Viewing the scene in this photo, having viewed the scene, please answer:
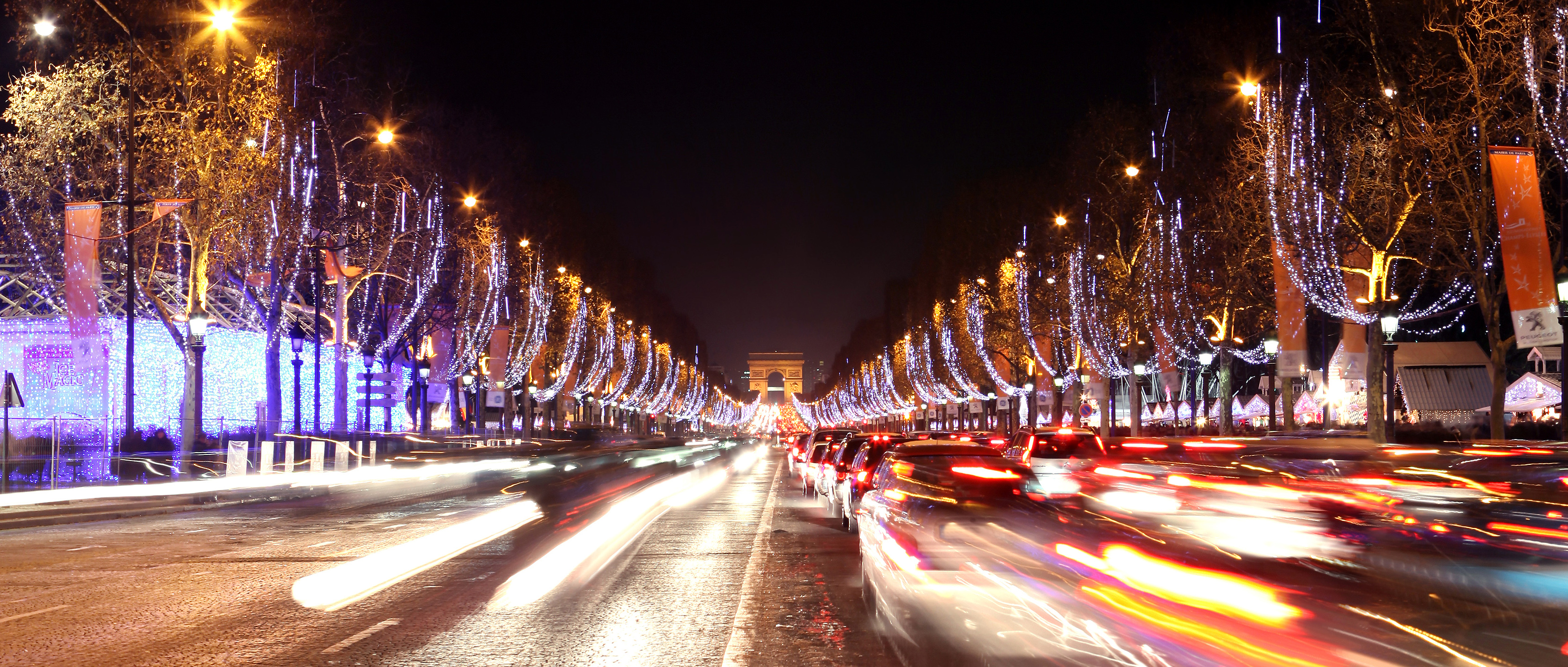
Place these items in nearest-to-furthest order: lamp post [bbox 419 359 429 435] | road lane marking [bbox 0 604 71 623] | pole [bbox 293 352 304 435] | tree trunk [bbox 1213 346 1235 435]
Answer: road lane marking [bbox 0 604 71 623] → pole [bbox 293 352 304 435] → tree trunk [bbox 1213 346 1235 435] → lamp post [bbox 419 359 429 435]

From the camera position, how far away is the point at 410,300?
50.6 metres

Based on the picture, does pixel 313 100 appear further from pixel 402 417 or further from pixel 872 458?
pixel 402 417

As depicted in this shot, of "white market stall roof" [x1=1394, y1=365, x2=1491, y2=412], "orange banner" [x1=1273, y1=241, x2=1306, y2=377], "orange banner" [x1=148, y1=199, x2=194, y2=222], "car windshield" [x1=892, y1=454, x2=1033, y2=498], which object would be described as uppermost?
"orange banner" [x1=148, y1=199, x2=194, y2=222]

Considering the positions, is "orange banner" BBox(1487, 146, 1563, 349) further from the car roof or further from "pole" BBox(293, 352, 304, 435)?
"pole" BBox(293, 352, 304, 435)

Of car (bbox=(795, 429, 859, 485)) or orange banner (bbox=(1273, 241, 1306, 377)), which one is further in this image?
orange banner (bbox=(1273, 241, 1306, 377))

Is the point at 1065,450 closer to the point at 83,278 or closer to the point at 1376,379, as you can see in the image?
the point at 1376,379

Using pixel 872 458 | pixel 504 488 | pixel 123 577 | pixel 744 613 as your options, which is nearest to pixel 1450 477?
pixel 744 613

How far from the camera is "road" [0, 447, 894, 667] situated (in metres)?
8.25

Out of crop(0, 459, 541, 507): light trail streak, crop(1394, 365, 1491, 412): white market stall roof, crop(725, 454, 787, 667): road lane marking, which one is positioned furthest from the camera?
crop(1394, 365, 1491, 412): white market stall roof

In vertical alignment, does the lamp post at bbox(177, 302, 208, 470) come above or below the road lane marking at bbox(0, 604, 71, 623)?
above

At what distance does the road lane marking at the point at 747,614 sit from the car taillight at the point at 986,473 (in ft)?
6.44

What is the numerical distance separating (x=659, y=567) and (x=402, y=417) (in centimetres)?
5374

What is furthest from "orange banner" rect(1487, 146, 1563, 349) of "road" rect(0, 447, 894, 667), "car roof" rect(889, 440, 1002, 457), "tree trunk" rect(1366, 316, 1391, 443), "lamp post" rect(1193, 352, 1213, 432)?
"lamp post" rect(1193, 352, 1213, 432)

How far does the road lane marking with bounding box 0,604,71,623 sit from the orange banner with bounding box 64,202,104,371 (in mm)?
18816
